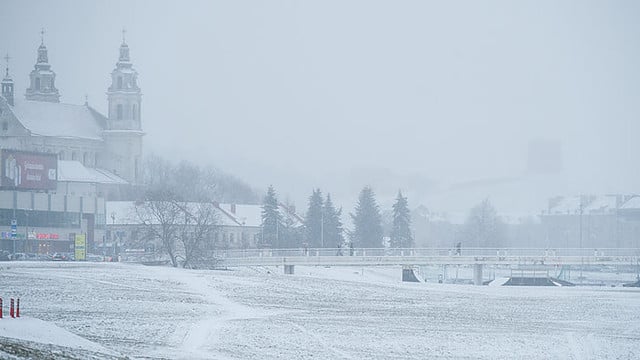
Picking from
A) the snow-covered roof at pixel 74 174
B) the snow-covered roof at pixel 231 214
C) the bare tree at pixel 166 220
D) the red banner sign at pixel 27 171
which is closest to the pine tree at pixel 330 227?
the snow-covered roof at pixel 231 214

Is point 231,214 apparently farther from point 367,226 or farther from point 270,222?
point 367,226

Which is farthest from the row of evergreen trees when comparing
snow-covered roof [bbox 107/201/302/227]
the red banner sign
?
the red banner sign

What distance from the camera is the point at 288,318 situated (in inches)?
2302

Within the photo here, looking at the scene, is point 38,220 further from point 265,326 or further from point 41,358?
point 41,358

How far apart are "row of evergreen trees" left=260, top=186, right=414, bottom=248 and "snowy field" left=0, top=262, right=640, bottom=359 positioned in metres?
66.2

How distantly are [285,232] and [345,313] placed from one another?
9175cm

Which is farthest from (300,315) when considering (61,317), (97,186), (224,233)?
(97,186)

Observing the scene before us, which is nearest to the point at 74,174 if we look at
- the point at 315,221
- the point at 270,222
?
the point at 270,222

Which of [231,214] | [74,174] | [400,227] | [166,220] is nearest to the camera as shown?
[166,220]

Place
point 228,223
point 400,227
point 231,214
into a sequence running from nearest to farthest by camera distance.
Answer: point 400,227
point 228,223
point 231,214

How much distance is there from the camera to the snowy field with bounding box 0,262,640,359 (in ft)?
152

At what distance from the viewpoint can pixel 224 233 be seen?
173500mm

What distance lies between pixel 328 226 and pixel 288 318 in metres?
93.4

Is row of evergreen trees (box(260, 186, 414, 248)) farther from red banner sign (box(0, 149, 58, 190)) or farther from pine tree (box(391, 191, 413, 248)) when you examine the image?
red banner sign (box(0, 149, 58, 190))
